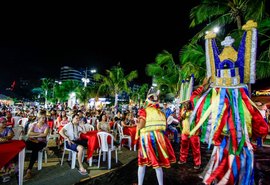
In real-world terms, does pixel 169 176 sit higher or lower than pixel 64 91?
lower

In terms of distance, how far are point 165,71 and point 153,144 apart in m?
17.5

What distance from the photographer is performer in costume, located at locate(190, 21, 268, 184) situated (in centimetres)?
251

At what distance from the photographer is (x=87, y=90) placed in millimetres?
39500

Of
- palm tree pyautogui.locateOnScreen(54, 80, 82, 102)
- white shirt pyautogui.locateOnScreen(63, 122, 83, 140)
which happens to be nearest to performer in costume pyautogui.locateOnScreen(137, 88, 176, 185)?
white shirt pyautogui.locateOnScreen(63, 122, 83, 140)

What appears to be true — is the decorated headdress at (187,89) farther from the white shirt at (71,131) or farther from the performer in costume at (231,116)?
the white shirt at (71,131)

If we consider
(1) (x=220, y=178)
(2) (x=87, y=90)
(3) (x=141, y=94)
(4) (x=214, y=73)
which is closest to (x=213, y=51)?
(4) (x=214, y=73)

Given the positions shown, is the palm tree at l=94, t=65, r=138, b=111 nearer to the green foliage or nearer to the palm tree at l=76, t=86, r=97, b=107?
the green foliage

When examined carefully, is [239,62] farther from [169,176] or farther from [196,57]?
[196,57]

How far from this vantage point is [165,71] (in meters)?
20.4

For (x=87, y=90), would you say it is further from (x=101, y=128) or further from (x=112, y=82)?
(x=101, y=128)

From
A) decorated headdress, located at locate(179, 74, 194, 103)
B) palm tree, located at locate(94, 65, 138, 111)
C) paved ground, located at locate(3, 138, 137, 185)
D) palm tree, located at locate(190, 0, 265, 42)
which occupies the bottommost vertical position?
paved ground, located at locate(3, 138, 137, 185)

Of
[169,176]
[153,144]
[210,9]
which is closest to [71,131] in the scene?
[169,176]

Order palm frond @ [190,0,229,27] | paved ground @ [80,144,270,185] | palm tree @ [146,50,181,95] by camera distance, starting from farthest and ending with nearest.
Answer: palm tree @ [146,50,181,95], palm frond @ [190,0,229,27], paved ground @ [80,144,270,185]

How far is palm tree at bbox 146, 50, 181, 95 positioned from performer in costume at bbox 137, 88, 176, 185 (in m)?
Result: 16.1
